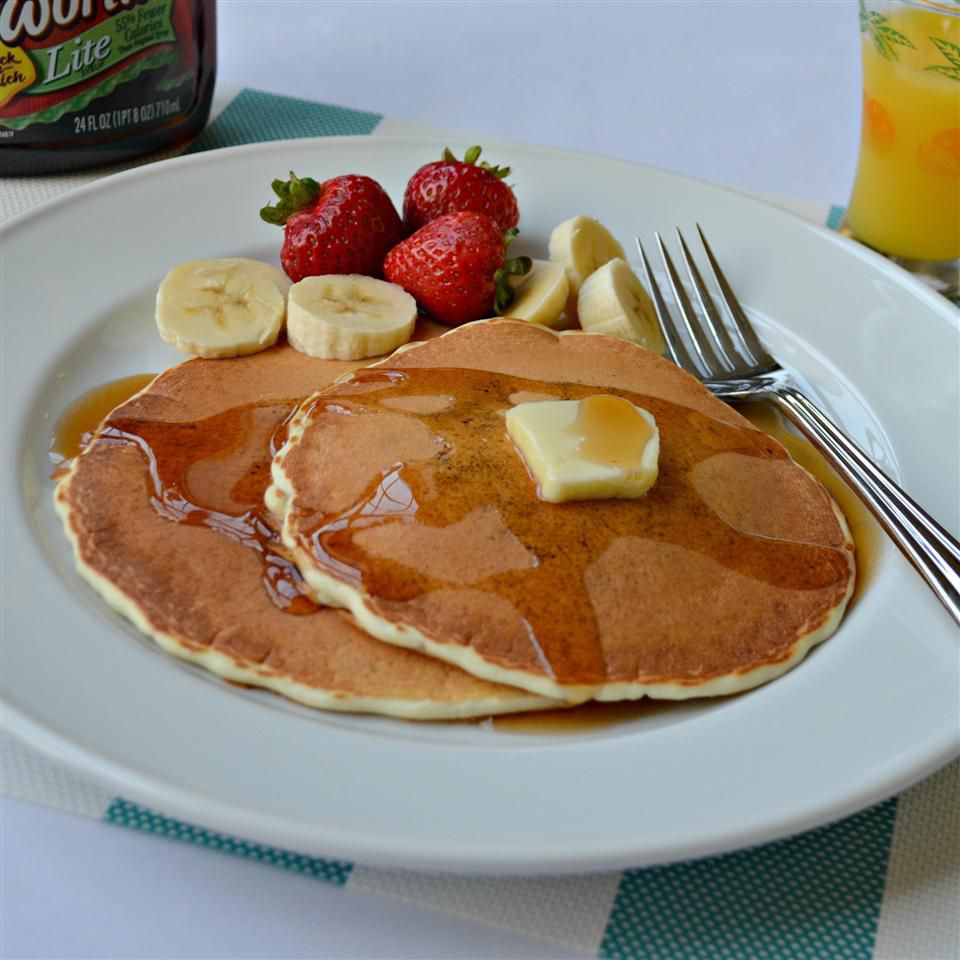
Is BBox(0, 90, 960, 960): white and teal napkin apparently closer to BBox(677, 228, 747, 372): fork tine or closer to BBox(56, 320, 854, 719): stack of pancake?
BBox(56, 320, 854, 719): stack of pancake

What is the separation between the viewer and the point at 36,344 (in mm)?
1839

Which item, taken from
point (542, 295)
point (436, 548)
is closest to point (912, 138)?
point (542, 295)

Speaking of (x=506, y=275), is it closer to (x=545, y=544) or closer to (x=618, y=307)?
(x=618, y=307)

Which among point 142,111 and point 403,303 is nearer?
point 403,303

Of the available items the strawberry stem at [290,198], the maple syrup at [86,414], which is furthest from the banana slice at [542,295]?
the maple syrup at [86,414]

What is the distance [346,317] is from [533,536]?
0.64m

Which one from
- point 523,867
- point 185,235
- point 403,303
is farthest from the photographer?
point 185,235

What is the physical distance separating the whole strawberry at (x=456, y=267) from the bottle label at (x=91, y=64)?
75cm

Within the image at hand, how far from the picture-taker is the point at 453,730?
51.4 inches

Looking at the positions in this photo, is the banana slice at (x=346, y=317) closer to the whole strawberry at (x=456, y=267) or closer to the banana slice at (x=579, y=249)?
the whole strawberry at (x=456, y=267)

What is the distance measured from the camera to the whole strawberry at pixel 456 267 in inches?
77.7

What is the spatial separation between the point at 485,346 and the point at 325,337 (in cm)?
28

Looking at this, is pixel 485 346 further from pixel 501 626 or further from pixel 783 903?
pixel 783 903

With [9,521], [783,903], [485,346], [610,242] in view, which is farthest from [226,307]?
[783,903]
